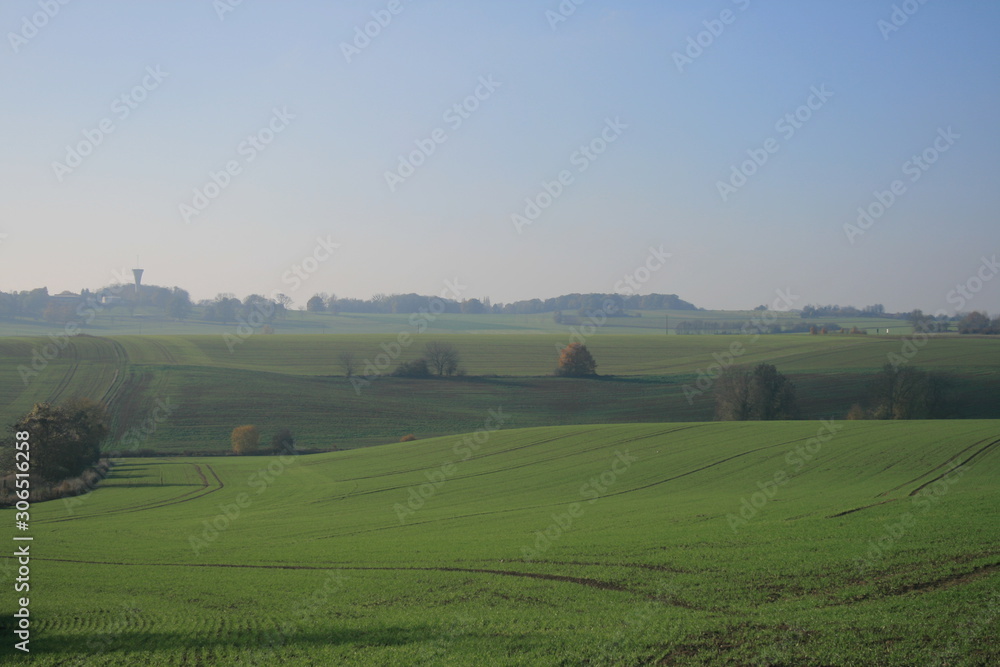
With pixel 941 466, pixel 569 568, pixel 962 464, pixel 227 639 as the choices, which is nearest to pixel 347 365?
pixel 941 466

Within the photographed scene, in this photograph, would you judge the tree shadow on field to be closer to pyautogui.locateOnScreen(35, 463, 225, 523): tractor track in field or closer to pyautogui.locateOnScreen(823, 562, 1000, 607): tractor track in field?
pyautogui.locateOnScreen(823, 562, 1000, 607): tractor track in field

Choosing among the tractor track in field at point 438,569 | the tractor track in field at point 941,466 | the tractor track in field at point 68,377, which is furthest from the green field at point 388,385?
the tractor track in field at point 438,569

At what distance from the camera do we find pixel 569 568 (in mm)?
16219

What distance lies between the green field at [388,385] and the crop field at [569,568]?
2366 centimetres

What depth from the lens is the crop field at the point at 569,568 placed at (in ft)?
36.7

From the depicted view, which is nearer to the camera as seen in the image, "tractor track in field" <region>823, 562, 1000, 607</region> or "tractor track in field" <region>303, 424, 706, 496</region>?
"tractor track in field" <region>823, 562, 1000, 607</region>

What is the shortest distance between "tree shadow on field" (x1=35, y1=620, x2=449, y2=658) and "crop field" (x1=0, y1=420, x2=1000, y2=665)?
5 centimetres

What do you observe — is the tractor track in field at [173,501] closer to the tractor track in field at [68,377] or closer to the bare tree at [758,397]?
the tractor track in field at [68,377]

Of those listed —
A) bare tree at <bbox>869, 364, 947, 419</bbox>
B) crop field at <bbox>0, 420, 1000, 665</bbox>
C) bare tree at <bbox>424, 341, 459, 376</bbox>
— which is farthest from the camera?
bare tree at <bbox>424, 341, 459, 376</bbox>

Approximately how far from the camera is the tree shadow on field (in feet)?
38.6

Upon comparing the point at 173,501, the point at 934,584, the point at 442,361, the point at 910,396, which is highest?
the point at 442,361

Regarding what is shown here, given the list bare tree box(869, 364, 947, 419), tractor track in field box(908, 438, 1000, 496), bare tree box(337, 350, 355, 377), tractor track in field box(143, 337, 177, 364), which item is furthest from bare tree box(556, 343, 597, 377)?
tractor track in field box(908, 438, 1000, 496)

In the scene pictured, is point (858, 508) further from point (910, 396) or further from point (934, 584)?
point (910, 396)

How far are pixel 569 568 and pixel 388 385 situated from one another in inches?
2237
